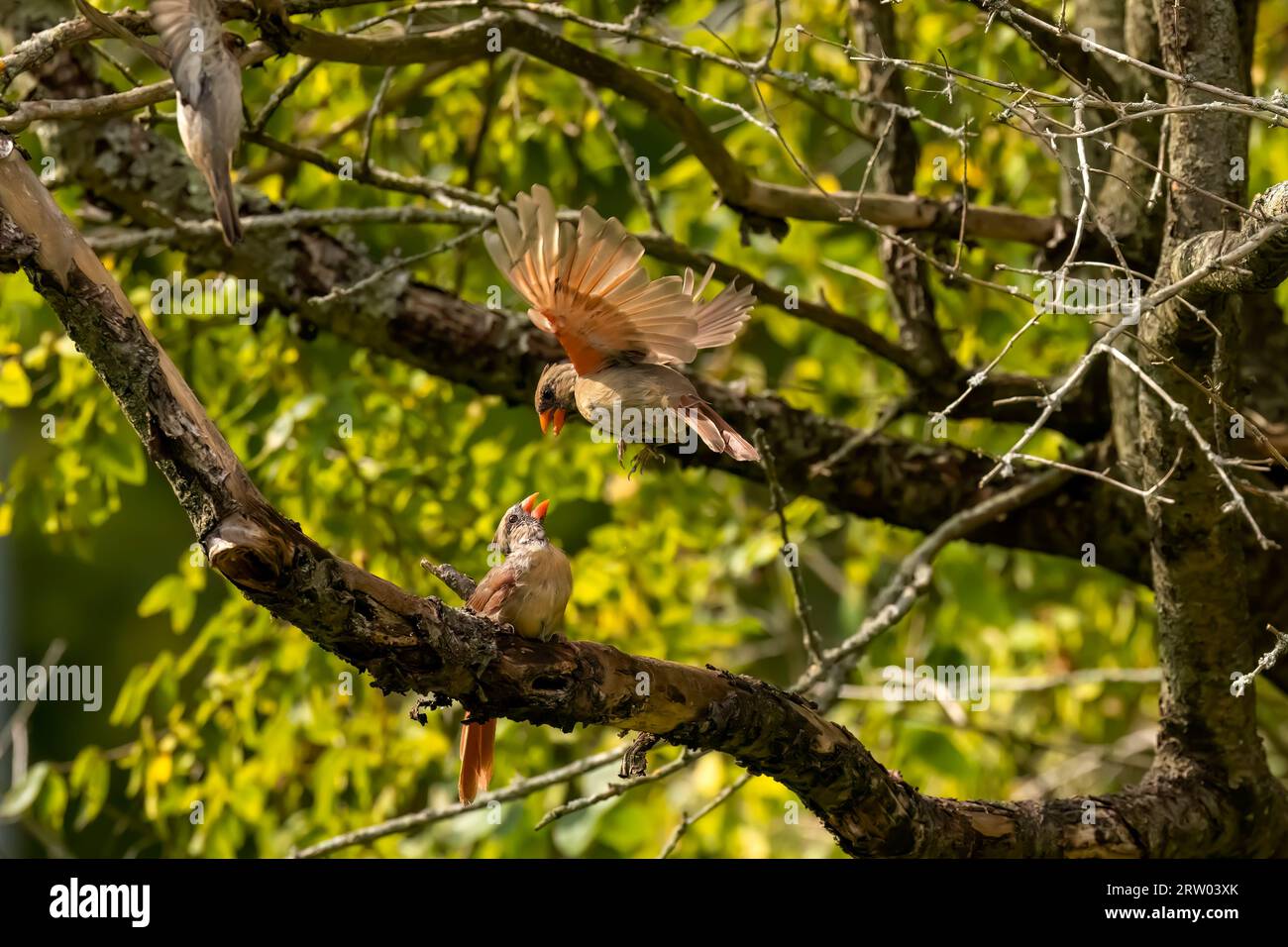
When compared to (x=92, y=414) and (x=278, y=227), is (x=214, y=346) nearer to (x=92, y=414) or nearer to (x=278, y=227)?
(x=92, y=414)

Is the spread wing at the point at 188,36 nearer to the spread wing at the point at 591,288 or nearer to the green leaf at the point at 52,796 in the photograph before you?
the spread wing at the point at 591,288

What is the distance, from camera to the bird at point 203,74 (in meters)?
2.41

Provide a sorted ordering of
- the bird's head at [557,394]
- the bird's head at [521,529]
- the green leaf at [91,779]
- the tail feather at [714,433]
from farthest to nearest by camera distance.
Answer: the green leaf at [91,779], the bird's head at [557,394], the tail feather at [714,433], the bird's head at [521,529]

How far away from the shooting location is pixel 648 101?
11.6 feet

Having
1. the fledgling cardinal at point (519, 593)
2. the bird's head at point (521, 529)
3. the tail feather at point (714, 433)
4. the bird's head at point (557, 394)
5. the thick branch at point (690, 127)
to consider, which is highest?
the thick branch at point (690, 127)

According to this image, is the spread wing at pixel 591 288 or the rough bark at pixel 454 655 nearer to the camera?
the rough bark at pixel 454 655

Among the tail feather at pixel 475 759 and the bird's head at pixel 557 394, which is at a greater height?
the bird's head at pixel 557 394

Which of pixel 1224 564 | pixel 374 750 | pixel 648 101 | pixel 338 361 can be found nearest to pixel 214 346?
pixel 338 361

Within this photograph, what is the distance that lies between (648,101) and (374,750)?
8.63ft

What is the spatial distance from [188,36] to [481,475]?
7.57 feet

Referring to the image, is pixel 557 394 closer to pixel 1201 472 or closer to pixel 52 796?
pixel 1201 472

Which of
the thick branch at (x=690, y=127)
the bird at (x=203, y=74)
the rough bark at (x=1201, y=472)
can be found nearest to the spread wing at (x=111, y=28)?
the bird at (x=203, y=74)

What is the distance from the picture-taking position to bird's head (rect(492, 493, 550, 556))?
288 centimetres
